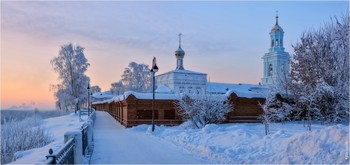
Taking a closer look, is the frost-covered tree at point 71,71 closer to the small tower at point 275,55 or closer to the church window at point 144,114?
the church window at point 144,114

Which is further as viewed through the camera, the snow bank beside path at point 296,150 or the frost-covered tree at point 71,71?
the frost-covered tree at point 71,71

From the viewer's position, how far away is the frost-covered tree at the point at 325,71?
17266 millimetres

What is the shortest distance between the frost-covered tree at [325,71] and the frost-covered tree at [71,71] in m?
38.1

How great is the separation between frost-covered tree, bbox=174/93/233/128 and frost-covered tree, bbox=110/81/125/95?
5985 centimetres

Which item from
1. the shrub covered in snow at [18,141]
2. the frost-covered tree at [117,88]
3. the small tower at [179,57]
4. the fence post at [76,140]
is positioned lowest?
the shrub covered in snow at [18,141]

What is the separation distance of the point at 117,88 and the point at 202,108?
6919cm

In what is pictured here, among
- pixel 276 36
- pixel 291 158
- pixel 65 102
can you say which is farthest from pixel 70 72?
pixel 291 158

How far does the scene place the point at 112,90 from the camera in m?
94.6

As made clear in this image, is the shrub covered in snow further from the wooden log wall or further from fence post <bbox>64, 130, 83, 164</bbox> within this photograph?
the wooden log wall

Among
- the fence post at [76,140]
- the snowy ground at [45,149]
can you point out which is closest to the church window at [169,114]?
the snowy ground at [45,149]

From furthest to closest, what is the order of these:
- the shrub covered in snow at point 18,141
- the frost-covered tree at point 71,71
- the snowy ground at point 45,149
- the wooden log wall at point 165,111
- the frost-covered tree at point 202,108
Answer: the frost-covered tree at point 71,71 < the wooden log wall at point 165,111 < the frost-covered tree at point 202,108 < the shrub covered in snow at point 18,141 < the snowy ground at point 45,149

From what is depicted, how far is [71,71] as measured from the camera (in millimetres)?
50906

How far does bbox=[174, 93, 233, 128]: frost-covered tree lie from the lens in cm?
2466

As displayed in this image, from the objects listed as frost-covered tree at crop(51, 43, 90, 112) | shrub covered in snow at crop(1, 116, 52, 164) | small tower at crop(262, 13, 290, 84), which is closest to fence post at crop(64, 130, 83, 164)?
shrub covered in snow at crop(1, 116, 52, 164)
